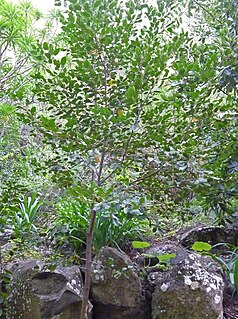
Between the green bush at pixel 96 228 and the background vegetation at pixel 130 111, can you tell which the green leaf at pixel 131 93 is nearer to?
the background vegetation at pixel 130 111

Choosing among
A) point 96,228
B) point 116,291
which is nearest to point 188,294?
point 116,291

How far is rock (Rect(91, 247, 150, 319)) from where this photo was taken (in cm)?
150

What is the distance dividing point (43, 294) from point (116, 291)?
1.06 feet

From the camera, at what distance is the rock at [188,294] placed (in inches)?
55.4

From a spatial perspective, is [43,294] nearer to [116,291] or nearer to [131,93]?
[116,291]

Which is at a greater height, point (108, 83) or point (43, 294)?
point (108, 83)

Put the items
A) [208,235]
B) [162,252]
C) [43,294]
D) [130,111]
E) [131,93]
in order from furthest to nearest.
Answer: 1. [208,235]
2. [162,252]
3. [43,294]
4. [130,111]
5. [131,93]

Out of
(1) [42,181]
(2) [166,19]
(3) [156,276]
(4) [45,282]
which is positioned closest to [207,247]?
(3) [156,276]

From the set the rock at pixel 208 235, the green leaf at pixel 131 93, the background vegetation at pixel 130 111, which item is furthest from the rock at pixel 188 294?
the green leaf at pixel 131 93

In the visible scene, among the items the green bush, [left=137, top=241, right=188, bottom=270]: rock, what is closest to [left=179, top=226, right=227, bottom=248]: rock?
[left=137, top=241, right=188, bottom=270]: rock

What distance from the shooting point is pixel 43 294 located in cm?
141

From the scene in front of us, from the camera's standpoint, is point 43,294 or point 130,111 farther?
point 43,294

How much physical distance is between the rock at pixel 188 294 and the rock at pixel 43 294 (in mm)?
364

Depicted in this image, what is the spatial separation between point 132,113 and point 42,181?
160 centimetres
